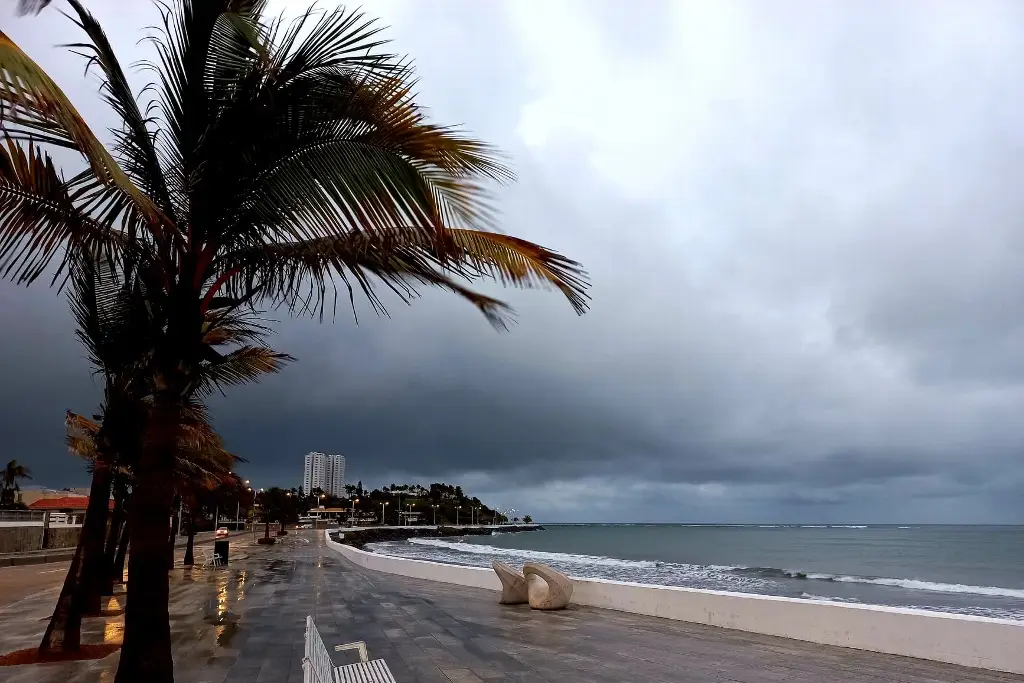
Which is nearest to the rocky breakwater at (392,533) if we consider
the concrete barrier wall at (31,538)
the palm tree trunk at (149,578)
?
the concrete barrier wall at (31,538)

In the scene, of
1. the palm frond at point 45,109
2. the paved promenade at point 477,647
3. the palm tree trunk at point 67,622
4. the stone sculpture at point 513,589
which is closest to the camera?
the palm frond at point 45,109

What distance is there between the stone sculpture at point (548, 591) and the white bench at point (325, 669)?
4.50m

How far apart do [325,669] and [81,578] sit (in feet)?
16.7

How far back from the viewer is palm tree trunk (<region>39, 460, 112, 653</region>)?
23.9 feet

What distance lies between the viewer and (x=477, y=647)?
7.27 metres

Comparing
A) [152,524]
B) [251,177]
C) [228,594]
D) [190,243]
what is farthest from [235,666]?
[228,594]

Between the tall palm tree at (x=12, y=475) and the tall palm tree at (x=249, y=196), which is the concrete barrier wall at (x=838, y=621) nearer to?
the tall palm tree at (x=249, y=196)

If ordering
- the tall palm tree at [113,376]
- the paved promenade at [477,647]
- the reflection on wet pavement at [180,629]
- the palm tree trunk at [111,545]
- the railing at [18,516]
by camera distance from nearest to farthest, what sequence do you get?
1. the tall palm tree at [113,376]
2. the paved promenade at [477,647]
3. the reflection on wet pavement at [180,629]
4. the palm tree trunk at [111,545]
5. the railing at [18,516]

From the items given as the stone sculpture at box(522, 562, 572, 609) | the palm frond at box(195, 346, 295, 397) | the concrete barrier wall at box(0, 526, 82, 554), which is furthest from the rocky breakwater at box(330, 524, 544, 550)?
the palm frond at box(195, 346, 295, 397)

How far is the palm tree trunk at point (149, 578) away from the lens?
146 inches

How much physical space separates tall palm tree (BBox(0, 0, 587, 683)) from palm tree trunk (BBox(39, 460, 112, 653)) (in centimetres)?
455

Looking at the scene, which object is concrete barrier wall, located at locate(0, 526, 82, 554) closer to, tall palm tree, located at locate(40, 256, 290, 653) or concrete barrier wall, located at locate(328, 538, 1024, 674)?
tall palm tree, located at locate(40, 256, 290, 653)

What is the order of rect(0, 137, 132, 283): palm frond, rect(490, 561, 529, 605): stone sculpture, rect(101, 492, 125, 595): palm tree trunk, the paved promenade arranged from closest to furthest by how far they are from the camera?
rect(0, 137, 132, 283): palm frond
the paved promenade
rect(490, 561, 529, 605): stone sculpture
rect(101, 492, 125, 595): palm tree trunk

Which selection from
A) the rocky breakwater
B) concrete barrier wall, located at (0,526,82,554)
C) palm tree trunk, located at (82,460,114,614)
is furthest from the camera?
the rocky breakwater
